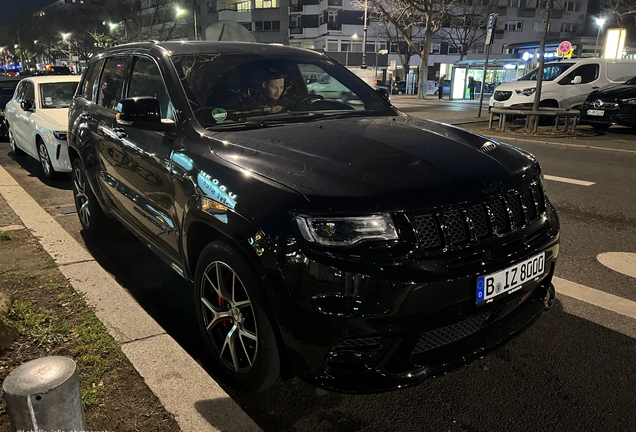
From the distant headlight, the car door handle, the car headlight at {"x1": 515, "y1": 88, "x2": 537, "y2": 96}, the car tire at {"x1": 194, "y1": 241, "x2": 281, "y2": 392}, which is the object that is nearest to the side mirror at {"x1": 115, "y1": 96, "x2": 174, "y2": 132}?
the car door handle

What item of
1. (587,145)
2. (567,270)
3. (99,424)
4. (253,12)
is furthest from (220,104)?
(253,12)

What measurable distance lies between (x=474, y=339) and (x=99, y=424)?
5.53ft

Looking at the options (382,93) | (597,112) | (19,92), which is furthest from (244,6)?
(382,93)

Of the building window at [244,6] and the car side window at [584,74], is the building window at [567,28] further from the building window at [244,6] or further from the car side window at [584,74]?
the car side window at [584,74]

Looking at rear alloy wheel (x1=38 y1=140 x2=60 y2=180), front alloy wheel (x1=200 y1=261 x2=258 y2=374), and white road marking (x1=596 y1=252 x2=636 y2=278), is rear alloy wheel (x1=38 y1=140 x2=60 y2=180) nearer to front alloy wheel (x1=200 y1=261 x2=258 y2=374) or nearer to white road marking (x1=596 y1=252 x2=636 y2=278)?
front alloy wheel (x1=200 y1=261 x2=258 y2=374)

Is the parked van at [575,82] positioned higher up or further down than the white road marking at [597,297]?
higher up

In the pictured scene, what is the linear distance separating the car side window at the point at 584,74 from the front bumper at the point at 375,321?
14.7 m

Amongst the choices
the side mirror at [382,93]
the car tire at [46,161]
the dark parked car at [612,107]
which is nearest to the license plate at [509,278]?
the side mirror at [382,93]

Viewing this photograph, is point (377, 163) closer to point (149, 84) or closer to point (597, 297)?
point (149, 84)

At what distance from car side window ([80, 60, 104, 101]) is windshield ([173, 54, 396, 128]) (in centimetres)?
170

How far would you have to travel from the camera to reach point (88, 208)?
15.5 feet

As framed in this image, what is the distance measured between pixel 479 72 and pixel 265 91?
33.4 m

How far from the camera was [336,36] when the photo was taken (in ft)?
206

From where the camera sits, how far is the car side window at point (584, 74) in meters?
14.8
